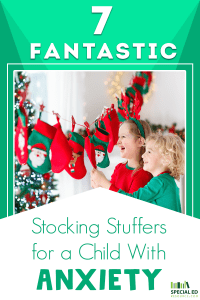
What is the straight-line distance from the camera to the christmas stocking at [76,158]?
2078 millimetres

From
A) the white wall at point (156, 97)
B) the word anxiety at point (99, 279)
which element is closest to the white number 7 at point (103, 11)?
the white wall at point (156, 97)

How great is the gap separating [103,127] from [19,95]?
61 cm

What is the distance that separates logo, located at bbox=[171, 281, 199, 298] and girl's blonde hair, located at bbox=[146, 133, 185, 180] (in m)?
0.68

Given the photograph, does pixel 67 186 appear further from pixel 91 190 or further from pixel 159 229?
pixel 159 229

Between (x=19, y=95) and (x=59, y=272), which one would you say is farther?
(x=19, y=95)

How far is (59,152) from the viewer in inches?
83.2

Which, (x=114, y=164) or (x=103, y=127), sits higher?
(x=103, y=127)

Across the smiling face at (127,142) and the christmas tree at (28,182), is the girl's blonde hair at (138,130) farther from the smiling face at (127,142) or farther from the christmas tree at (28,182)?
the christmas tree at (28,182)

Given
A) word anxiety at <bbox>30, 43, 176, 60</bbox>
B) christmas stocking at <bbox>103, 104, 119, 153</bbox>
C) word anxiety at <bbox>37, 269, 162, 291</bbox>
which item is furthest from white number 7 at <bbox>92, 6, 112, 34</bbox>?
word anxiety at <bbox>37, 269, 162, 291</bbox>

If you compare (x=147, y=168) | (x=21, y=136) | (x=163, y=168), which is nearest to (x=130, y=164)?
(x=147, y=168)

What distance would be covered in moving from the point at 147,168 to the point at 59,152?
0.61 meters

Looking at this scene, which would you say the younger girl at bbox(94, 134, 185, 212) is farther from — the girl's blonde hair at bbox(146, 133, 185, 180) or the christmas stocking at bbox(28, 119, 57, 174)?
the christmas stocking at bbox(28, 119, 57, 174)

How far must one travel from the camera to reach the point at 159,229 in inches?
78.1

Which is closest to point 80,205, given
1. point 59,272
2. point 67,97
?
point 59,272
